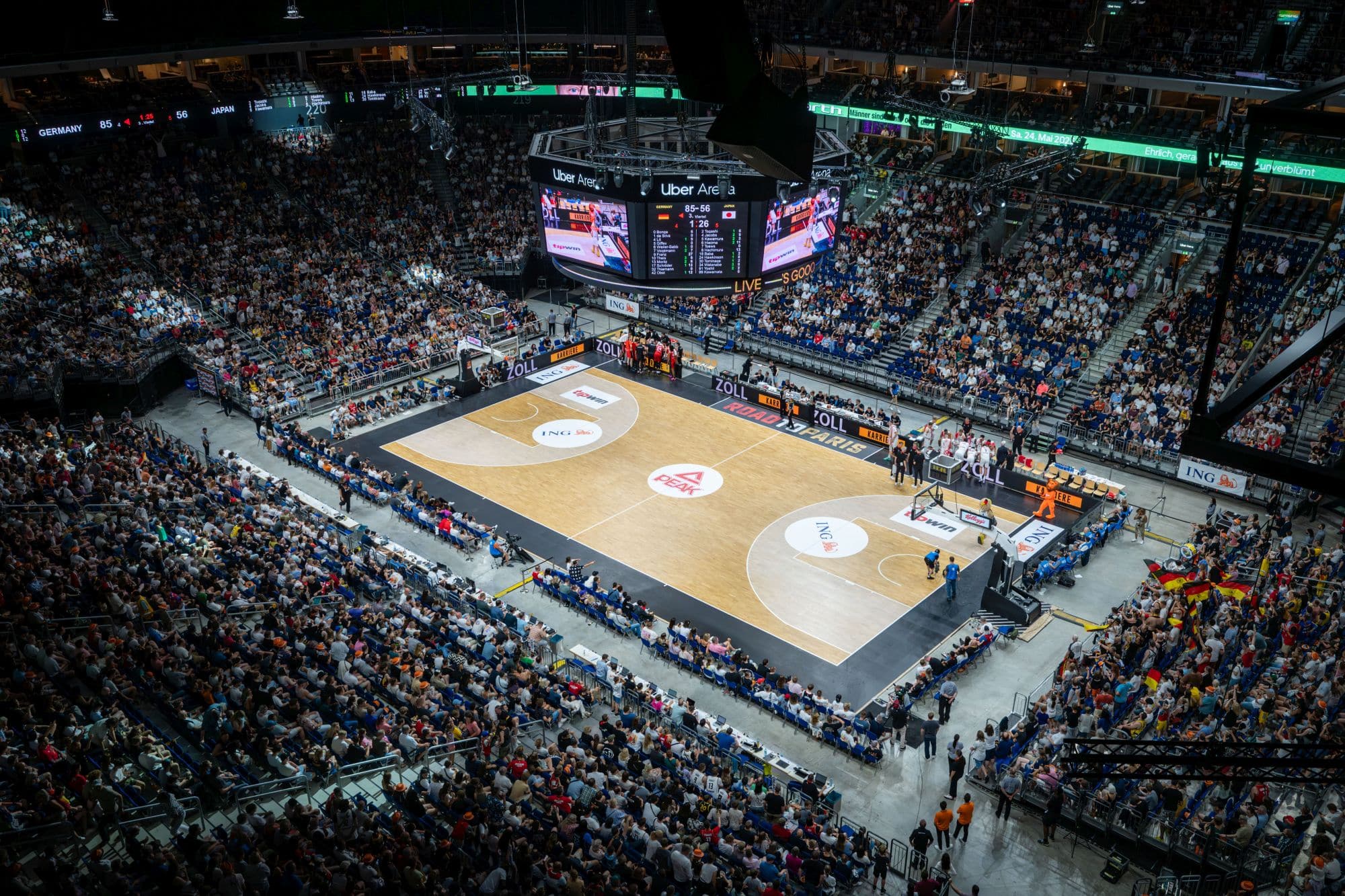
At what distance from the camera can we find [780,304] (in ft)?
146

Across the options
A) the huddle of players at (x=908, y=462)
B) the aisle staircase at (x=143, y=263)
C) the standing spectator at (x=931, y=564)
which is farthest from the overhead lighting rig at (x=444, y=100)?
the standing spectator at (x=931, y=564)

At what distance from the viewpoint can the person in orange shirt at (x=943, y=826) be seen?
19375 millimetres

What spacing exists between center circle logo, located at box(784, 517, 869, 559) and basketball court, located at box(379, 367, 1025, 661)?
47mm

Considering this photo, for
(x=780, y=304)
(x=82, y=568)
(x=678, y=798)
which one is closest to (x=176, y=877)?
(x=678, y=798)

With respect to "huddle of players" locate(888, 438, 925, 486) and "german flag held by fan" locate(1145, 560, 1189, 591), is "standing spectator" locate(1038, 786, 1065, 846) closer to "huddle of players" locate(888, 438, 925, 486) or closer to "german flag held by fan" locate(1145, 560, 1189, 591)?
"german flag held by fan" locate(1145, 560, 1189, 591)

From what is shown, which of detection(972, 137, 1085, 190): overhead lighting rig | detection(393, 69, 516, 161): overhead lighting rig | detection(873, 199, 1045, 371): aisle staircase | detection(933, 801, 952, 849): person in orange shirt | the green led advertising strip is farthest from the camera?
detection(393, 69, 516, 161): overhead lighting rig

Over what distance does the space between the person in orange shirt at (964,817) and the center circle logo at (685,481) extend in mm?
14586

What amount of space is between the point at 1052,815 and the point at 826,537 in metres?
12.0

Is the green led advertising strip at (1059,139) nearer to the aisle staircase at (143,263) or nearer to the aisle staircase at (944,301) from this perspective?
the aisle staircase at (944,301)

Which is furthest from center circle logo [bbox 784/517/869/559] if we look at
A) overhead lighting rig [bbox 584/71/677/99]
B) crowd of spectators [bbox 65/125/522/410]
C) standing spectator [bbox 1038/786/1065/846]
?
crowd of spectators [bbox 65/125/522/410]

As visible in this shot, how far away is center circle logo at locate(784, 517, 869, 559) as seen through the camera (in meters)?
30.0

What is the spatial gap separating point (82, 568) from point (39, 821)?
8.87 metres

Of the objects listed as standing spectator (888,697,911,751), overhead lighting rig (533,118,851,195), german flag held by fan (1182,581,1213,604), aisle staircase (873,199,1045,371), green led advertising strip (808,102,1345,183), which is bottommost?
standing spectator (888,697,911,751)

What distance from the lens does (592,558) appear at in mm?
29750
